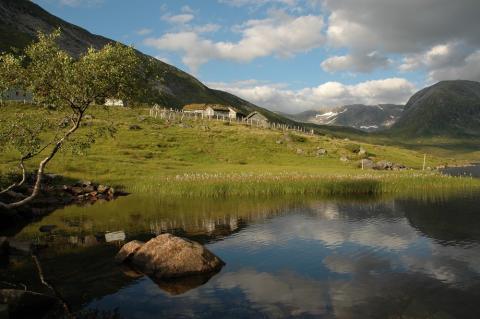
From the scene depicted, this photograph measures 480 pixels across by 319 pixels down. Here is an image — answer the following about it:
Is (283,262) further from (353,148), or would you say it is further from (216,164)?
(353,148)

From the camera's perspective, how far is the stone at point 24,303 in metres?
19.3

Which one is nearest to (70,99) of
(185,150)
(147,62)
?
(147,62)

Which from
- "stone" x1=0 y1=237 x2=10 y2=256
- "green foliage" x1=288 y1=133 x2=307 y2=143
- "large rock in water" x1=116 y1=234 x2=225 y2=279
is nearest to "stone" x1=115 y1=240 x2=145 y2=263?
"large rock in water" x1=116 y1=234 x2=225 y2=279

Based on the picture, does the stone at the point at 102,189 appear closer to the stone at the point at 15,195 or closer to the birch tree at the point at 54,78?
the stone at the point at 15,195


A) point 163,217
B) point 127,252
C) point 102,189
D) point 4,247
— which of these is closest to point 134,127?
point 102,189

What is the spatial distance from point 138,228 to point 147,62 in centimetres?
1701

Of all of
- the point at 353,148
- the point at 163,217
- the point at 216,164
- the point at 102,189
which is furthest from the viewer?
the point at 353,148

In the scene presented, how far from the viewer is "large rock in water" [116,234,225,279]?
2662cm

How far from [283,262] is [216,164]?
69354mm

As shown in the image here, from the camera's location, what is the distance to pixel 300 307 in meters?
21.7

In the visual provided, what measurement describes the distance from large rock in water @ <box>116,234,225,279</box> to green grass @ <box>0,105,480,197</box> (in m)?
9.33

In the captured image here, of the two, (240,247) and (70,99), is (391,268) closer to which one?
(240,247)

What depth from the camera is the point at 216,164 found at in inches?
3885

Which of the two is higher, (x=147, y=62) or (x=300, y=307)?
(x=147, y=62)
